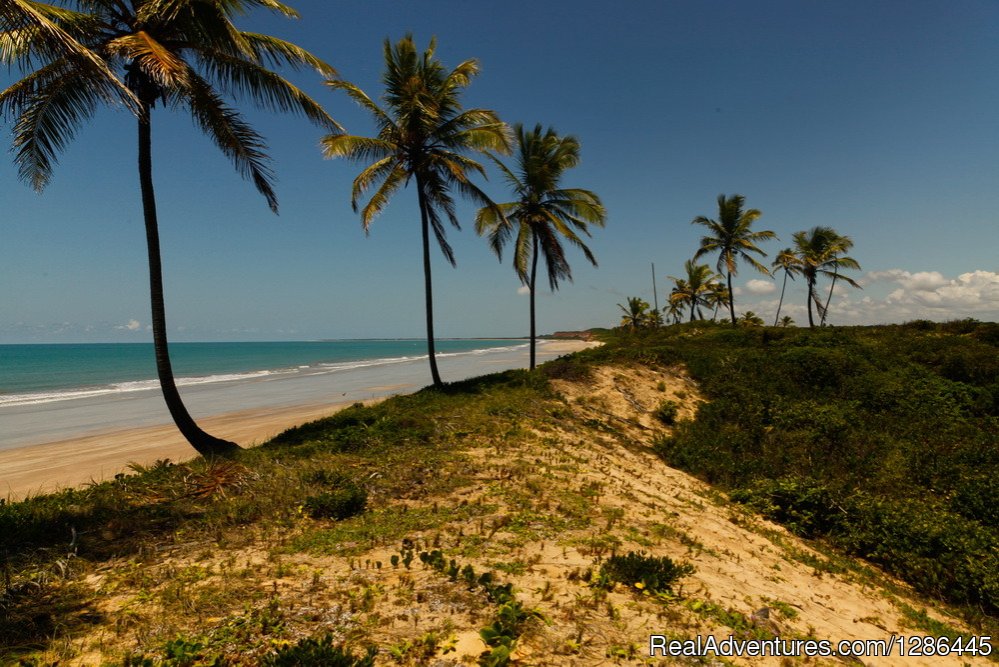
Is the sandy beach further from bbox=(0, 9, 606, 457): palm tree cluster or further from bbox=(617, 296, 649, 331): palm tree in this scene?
bbox=(617, 296, 649, 331): palm tree

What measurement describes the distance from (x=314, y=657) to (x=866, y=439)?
566 inches

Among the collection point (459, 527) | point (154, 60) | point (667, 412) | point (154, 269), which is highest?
point (154, 60)

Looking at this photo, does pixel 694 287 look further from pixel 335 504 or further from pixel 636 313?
pixel 335 504

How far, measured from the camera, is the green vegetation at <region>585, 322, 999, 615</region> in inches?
275

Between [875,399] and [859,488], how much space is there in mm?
7114

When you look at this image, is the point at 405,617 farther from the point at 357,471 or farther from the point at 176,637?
the point at 357,471

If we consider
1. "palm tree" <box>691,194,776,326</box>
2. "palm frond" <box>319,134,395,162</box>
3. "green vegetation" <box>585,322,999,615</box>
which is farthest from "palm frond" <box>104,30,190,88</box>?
"palm tree" <box>691,194,776,326</box>

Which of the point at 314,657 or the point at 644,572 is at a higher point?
the point at 314,657

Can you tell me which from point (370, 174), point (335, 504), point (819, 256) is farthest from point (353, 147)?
point (819, 256)

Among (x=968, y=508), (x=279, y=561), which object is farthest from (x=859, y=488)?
(x=279, y=561)

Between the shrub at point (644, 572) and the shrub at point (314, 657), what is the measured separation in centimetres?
238

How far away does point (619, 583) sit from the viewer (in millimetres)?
4199

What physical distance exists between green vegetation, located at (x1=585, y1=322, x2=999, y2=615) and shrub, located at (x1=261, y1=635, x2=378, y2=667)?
8055 millimetres

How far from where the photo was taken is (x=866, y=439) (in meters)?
11.7
